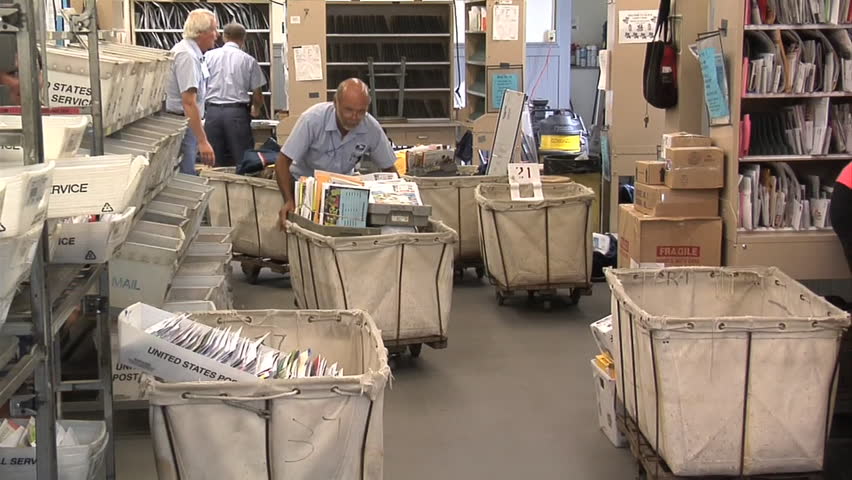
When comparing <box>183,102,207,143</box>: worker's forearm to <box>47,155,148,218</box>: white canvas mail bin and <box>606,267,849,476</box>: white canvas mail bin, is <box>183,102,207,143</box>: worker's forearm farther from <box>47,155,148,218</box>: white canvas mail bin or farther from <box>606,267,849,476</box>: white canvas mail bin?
<box>47,155,148,218</box>: white canvas mail bin

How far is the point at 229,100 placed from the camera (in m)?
8.60

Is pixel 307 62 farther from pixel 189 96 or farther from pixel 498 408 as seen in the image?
pixel 498 408

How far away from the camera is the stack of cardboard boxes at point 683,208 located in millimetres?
5043

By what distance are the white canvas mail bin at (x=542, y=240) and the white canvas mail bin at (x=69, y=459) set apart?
332 centimetres

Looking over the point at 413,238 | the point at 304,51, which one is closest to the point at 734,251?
the point at 413,238

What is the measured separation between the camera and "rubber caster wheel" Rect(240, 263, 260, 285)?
6898mm

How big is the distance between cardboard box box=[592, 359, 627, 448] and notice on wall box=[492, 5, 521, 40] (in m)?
5.97

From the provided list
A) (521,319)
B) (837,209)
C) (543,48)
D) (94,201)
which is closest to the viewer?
(94,201)

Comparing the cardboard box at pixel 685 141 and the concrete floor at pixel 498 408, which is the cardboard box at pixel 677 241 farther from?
the concrete floor at pixel 498 408

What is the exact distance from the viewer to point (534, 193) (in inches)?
239

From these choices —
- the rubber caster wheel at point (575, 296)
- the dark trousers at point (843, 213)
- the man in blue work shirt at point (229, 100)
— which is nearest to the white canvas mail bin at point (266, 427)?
the dark trousers at point (843, 213)

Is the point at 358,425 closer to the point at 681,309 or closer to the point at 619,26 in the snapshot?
the point at 681,309

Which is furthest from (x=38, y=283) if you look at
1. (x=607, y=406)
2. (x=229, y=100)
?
(x=229, y=100)

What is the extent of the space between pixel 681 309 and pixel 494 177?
2847 millimetres
